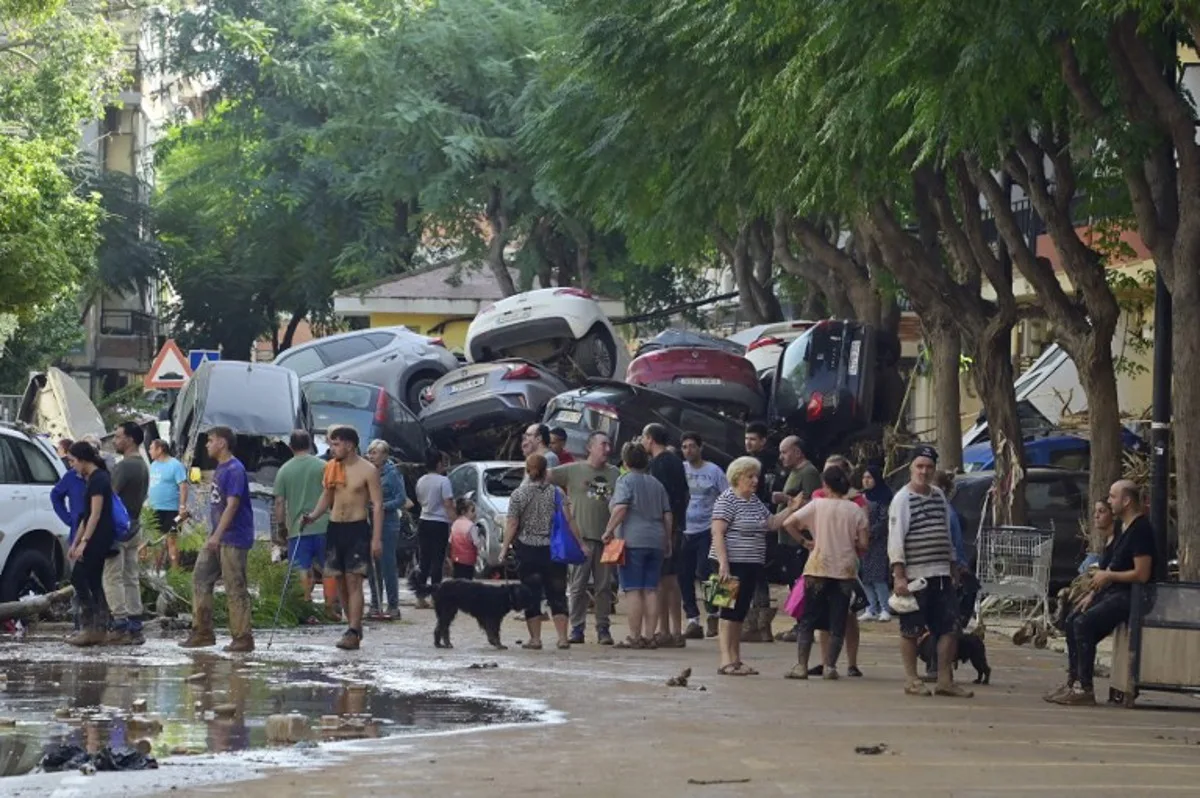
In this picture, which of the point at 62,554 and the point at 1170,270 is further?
the point at 62,554

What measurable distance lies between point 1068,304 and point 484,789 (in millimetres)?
13419

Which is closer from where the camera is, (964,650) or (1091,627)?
(1091,627)

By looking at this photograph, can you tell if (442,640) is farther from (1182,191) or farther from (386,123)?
(386,123)

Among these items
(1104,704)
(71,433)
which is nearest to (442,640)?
(1104,704)

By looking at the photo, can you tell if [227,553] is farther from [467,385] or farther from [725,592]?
[467,385]

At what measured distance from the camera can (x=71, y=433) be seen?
1479 inches

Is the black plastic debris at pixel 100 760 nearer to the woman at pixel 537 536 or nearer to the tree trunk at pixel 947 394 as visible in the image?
the woman at pixel 537 536

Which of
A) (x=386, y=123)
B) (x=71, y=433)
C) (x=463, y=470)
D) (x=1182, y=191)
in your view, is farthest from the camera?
(x=386, y=123)

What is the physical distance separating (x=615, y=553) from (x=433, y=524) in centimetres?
593

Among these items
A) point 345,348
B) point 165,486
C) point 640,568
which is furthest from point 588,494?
point 345,348

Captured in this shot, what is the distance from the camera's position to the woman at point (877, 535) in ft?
71.2

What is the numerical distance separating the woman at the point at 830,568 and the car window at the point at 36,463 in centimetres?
746

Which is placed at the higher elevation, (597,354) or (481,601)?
(597,354)

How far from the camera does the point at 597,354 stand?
38.6 meters
